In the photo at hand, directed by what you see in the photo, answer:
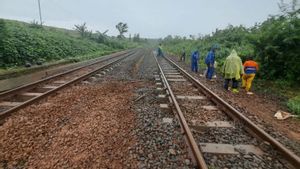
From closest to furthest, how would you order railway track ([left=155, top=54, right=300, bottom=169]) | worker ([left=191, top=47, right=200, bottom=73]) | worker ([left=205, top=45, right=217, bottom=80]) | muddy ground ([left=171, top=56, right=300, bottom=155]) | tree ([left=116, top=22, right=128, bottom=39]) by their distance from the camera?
railway track ([left=155, top=54, right=300, bottom=169]) < muddy ground ([left=171, top=56, right=300, bottom=155]) < worker ([left=205, top=45, right=217, bottom=80]) < worker ([left=191, top=47, right=200, bottom=73]) < tree ([left=116, top=22, right=128, bottom=39])

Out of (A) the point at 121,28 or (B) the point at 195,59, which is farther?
(A) the point at 121,28

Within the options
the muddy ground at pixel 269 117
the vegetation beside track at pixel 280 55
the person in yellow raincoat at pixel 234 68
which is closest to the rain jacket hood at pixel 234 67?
the person in yellow raincoat at pixel 234 68

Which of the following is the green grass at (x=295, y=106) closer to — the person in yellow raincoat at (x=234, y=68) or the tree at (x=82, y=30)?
the person in yellow raincoat at (x=234, y=68)

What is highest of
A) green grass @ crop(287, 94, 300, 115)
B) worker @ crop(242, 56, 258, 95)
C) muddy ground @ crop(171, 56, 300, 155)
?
worker @ crop(242, 56, 258, 95)

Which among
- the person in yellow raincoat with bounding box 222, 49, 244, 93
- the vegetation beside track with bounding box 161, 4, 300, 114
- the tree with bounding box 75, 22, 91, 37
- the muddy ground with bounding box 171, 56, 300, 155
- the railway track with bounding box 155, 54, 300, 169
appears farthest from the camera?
the tree with bounding box 75, 22, 91, 37

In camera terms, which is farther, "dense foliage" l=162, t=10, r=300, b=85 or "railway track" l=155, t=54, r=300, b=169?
"dense foliage" l=162, t=10, r=300, b=85

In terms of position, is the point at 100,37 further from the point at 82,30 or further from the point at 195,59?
the point at 195,59

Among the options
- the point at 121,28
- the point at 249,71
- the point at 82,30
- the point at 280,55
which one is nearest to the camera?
the point at 249,71

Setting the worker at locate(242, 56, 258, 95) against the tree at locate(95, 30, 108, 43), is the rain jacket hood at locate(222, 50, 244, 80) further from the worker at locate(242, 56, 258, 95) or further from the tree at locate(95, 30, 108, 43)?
the tree at locate(95, 30, 108, 43)

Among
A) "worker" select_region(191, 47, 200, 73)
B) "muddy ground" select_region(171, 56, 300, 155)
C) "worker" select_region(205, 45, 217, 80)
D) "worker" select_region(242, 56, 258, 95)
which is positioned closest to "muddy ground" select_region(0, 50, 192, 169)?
"muddy ground" select_region(171, 56, 300, 155)

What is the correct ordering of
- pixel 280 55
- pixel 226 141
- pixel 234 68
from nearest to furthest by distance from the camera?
pixel 226 141 → pixel 234 68 → pixel 280 55

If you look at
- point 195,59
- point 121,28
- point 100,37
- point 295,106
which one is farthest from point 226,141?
point 121,28

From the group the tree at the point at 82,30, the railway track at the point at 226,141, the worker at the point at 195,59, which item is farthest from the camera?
the tree at the point at 82,30

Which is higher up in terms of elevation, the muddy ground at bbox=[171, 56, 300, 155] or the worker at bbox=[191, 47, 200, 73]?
the worker at bbox=[191, 47, 200, 73]
